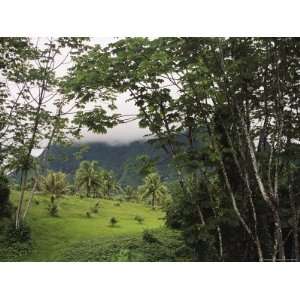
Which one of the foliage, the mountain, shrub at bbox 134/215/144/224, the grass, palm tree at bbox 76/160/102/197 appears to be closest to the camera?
the foliage

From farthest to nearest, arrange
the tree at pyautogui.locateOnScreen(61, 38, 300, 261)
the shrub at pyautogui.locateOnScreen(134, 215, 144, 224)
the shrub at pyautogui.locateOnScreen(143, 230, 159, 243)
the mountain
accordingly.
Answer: the shrub at pyautogui.locateOnScreen(134, 215, 144, 224)
the shrub at pyautogui.locateOnScreen(143, 230, 159, 243)
the mountain
the tree at pyautogui.locateOnScreen(61, 38, 300, 261)

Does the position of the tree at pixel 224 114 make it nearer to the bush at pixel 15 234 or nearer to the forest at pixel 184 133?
the forest at pixel 184 133

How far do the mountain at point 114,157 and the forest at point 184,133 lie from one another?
0.03m

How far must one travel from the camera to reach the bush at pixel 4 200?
30.0 ft

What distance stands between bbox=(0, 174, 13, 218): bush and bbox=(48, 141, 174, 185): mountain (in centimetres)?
124

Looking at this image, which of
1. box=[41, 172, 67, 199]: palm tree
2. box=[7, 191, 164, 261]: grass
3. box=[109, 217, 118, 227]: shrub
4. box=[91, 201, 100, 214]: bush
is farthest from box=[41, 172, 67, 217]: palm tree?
box=[109, 217, 118, 227]: shrub

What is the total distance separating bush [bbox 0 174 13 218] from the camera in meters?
9.13

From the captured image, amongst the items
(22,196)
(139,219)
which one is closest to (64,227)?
(22,196)

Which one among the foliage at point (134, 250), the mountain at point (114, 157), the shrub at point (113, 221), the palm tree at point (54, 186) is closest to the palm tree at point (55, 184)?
the palm tree at point (54, 186)

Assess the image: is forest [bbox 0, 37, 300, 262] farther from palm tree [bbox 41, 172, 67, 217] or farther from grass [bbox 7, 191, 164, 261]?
palm tree [bbox 41, 172, 67, 217]

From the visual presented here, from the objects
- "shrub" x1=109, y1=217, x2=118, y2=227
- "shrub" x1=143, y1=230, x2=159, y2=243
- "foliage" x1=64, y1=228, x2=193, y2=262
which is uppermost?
"shrub" x1=109, y1=217, x2=118, y2=227
